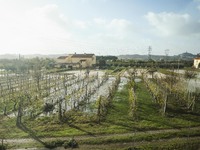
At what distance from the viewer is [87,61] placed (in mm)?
84375

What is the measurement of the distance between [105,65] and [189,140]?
6900 centimetres

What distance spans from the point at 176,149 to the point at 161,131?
10.4ft

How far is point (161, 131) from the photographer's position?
17.2 m

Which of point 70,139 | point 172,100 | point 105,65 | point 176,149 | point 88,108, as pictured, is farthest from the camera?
A: point 105,65

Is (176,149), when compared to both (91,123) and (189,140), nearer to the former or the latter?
(189,140)

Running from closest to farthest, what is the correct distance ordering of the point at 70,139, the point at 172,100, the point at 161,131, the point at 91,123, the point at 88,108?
the point at 70,139 → the point at 161,131 → the point at 91,123 → the point at 88,108 → the point at 172,100

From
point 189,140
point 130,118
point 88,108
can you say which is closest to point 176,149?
point 189,140

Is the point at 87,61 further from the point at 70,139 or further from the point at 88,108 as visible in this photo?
the point at 70,139

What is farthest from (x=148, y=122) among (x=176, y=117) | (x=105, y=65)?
(x=105, y=65)

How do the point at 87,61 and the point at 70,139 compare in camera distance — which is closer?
the point at 70,139

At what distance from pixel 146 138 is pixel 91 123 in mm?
4662

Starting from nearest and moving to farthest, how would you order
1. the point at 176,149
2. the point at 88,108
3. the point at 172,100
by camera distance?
the point at 176,149, the point at 88,108, the point at 172,100

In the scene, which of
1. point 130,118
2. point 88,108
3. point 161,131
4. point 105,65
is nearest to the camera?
point 161,131

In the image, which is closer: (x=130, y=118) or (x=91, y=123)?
(x=91, y=123)
